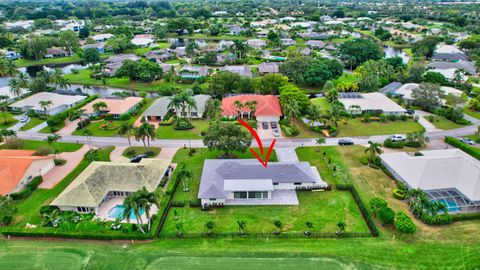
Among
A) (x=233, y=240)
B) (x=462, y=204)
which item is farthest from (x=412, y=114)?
(x=233, y=240)

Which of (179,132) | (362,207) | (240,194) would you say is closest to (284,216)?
(240,194)

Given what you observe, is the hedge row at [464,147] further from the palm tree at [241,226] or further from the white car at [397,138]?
the palm tree at [241,226]

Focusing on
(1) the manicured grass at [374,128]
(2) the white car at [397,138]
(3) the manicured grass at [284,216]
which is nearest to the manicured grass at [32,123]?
(3) the manicured grass at [284,216]

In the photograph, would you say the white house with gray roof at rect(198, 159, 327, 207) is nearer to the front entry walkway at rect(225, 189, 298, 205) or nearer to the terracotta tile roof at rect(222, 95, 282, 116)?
the front entry walkway at rect(225, 189, 298, 205)

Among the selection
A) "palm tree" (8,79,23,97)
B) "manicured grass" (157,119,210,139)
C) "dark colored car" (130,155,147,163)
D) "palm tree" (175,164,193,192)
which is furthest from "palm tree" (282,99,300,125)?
"palm tree" (8,79,23,97)

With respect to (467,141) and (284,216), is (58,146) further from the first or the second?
(467,141)

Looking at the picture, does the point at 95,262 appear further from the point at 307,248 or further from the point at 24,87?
the point at 24,87
